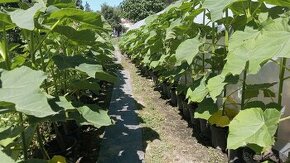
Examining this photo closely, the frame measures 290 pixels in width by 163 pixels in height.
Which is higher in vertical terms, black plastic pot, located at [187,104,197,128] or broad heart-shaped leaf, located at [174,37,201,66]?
broad heart-shaped leaf, located at [174,37,201,66]

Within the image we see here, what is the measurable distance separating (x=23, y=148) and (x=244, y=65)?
1455 mm

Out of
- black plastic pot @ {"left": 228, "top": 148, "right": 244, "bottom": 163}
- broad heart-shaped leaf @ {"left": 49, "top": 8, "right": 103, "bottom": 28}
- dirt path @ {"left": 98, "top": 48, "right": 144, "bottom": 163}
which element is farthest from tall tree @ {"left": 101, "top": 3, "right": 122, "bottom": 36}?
broad heart-shaped leaf @ {"left": 49, "top": 8, "right": 103, "bottom": 28}

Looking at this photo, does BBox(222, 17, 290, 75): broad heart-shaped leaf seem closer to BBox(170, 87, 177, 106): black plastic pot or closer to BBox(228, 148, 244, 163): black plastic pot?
BBox(228, 148, 244, 163): black plastic pot

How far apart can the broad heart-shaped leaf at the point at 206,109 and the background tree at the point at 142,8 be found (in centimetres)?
4062

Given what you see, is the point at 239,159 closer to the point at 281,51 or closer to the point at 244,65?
the point at 244,65

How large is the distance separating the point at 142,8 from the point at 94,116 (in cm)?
4227

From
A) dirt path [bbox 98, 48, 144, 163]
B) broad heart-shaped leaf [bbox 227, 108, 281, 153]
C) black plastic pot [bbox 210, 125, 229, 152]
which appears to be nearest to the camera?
broad heart-shaped leaf [bbox 227, 108, 281, 153]

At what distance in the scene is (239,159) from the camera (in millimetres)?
3199

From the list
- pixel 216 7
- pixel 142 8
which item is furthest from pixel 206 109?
pixel 142 8

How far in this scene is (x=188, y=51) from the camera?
10.7 feet

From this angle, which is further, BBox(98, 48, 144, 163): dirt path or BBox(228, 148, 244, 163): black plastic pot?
BBox(98, 48, 144, 163): dirt path

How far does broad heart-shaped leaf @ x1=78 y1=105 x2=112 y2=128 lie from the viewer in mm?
2422

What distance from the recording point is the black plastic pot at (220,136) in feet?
11.5

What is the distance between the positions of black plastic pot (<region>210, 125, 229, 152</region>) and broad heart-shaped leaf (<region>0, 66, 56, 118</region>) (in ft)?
7.43
